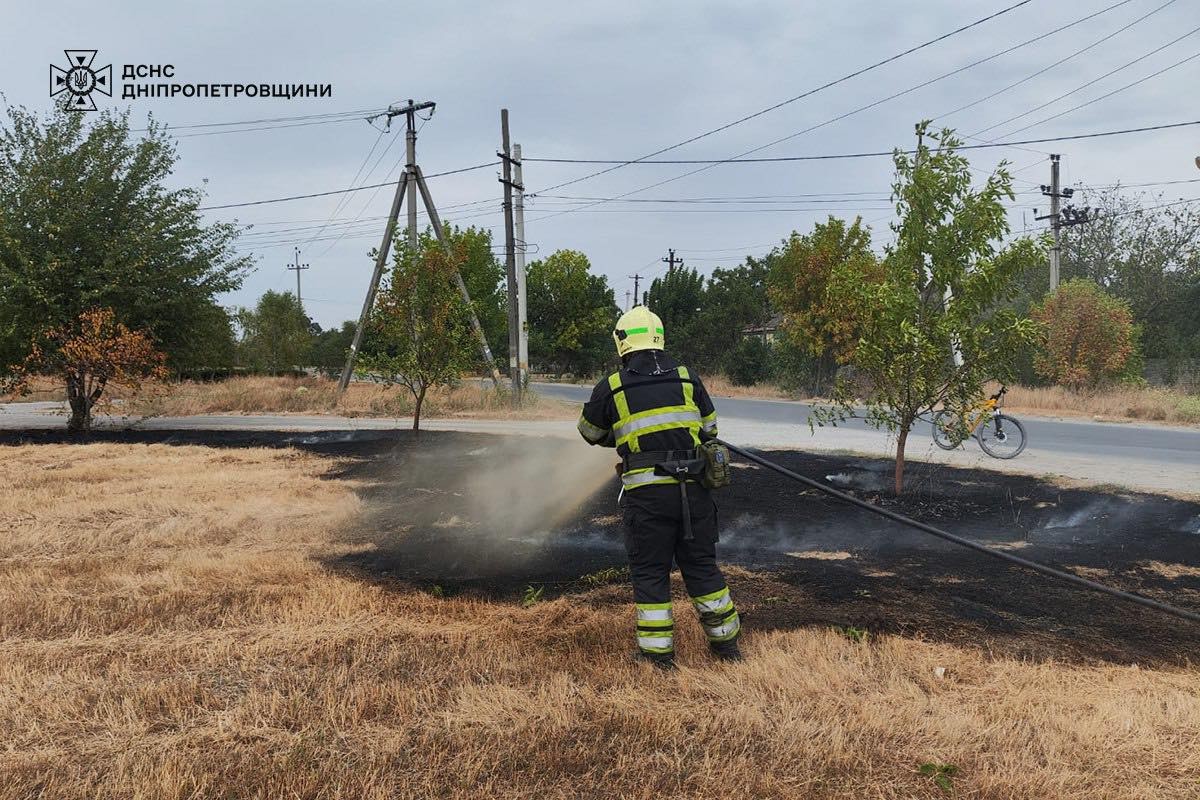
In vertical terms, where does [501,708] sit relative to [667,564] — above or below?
below

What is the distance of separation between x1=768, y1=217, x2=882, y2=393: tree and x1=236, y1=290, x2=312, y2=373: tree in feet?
92.7

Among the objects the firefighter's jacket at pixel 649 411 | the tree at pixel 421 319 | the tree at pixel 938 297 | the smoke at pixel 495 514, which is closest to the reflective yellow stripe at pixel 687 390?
the firefighter's jacket at pixel 649 411

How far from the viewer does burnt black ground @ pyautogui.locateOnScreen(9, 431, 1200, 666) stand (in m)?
4.25

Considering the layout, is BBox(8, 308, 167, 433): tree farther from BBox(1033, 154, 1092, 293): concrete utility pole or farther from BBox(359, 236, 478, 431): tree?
BBox(1033, 154, 1092, 293): concrete utility pole

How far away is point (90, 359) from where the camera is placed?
15242mm

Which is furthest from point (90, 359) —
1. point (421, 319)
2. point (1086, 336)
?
point (1086, 336)

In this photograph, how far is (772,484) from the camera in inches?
343

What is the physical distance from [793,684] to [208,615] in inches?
126

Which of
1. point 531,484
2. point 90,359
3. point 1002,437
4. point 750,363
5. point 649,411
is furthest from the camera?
point 750,363

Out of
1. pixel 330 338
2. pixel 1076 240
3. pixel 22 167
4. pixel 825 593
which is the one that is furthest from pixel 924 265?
pixel 330 338

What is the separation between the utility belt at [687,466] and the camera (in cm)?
368

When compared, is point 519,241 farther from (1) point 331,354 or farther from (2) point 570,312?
(1) point 331,354

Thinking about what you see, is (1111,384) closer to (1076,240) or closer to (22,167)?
(1076,240)

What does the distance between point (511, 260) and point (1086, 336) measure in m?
16.3
